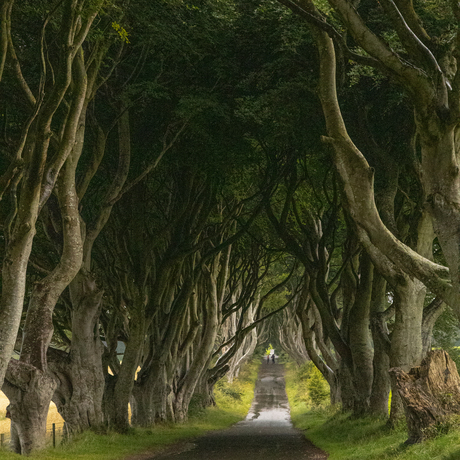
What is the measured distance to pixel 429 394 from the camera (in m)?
10.8

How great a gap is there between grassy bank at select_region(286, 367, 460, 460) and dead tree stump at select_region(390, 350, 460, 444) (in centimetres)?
43

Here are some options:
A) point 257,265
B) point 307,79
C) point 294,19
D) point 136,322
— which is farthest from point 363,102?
point 257,265

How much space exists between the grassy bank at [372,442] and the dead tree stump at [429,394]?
0.43 m

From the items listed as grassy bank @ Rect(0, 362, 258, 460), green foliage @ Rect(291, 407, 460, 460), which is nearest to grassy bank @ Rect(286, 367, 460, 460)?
green foliage @ Rect(291, 407, 460, 460)

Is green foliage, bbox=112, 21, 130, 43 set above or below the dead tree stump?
above

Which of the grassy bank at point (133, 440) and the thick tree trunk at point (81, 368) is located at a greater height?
the thick tree trunk at point (81, 368)

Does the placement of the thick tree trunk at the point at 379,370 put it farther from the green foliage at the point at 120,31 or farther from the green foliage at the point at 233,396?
the green foliage at the point at 233,396

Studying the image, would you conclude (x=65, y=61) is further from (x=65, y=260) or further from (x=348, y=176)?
(x=348, y=176)

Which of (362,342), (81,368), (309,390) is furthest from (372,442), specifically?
(309,390)

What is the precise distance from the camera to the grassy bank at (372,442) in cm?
939

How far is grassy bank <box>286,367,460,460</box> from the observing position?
370 inches

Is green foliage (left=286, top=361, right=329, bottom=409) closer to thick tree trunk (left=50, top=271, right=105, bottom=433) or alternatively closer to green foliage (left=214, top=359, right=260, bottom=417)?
green foliage (left=214, top=359, right=260, bottom=417)

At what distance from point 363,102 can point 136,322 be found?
852 cm

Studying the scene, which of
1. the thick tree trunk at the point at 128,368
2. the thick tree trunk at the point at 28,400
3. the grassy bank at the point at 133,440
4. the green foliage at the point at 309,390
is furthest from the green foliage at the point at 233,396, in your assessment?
the thick tree trunk at the point at 28,400
